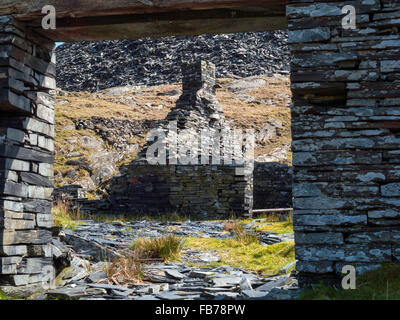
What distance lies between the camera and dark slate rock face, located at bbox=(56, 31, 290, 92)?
4347 centimetres

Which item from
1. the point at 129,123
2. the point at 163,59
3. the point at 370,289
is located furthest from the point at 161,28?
the point at 163,59

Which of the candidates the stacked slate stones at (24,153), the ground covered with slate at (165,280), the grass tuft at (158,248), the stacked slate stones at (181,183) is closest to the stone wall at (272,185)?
the stacked slate stones at (181,183)

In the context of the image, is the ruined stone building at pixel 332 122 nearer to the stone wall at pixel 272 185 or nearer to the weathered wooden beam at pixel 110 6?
the weathered wooden beam at pixel 110 6

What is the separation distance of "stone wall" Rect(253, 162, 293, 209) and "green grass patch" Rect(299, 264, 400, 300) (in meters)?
13.6

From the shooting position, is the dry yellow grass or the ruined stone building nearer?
the ruined stone building

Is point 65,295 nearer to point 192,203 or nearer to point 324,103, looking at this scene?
point 324,103

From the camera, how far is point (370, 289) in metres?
4.09

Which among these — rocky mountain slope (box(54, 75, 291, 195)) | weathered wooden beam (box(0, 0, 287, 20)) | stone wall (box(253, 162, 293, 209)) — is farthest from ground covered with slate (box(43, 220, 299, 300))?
stone wall (box(253, 162, 293, 209))

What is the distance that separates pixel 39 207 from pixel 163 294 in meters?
2.11

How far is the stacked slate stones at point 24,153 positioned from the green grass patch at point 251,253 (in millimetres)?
2732

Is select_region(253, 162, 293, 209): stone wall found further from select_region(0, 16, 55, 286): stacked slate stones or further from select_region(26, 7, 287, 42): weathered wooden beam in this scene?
select_region(0, 16, 55, 286): stacked slate stones

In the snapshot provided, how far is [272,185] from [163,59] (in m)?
30.2

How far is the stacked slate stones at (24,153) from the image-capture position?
5.34 m

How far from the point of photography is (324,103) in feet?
16.1
